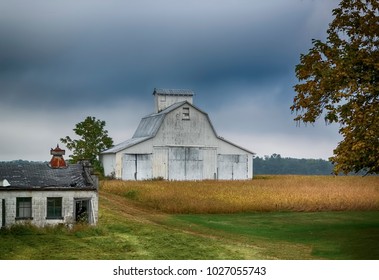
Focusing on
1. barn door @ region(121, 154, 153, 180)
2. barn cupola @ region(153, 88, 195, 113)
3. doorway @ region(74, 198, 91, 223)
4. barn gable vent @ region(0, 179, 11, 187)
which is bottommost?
doorway @ region(74, 198, 91, 223)

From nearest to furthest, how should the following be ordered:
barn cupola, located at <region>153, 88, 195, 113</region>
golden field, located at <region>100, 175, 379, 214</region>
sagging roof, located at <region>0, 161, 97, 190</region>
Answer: sagging roof, located at <region>0, 161, 97, 190</region>, golden field, located at <region>100, 175, 379, 214</region>, barn cupola, located at <region>153, 88, 195, 113</region>

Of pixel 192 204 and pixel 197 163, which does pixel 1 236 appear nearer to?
pixel 192 204

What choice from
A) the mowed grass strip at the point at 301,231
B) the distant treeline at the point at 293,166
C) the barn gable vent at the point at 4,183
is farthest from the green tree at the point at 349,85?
the distant treeline at the point at 293,166

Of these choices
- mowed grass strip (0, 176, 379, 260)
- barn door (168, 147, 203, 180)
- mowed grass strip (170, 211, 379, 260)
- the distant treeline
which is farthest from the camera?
the distant treeline

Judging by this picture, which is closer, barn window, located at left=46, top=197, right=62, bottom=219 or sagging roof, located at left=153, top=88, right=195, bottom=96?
barn window, located at left=46, top=197, right=62, bottom=219

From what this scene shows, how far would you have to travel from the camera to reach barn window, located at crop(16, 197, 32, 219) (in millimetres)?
22359

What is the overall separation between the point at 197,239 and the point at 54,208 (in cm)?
485

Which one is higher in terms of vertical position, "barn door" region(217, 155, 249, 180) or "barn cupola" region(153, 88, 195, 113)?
"barn cupola" region(153, 88, 195, 113)

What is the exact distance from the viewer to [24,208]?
22.4m

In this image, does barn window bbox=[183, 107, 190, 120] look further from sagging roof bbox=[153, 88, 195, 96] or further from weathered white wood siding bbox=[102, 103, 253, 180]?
sagging roof bbox=[153, 88, 195, 96]

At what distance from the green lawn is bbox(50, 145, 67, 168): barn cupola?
→ 105 inches

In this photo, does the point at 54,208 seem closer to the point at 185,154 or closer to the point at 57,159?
the point at 57,159

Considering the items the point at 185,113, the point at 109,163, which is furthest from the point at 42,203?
the point at 185,113

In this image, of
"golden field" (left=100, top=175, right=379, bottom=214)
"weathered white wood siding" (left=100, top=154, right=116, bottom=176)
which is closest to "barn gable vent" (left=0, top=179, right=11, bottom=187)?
"golden field" (left=100, top=175, right=379, bottom=214)
